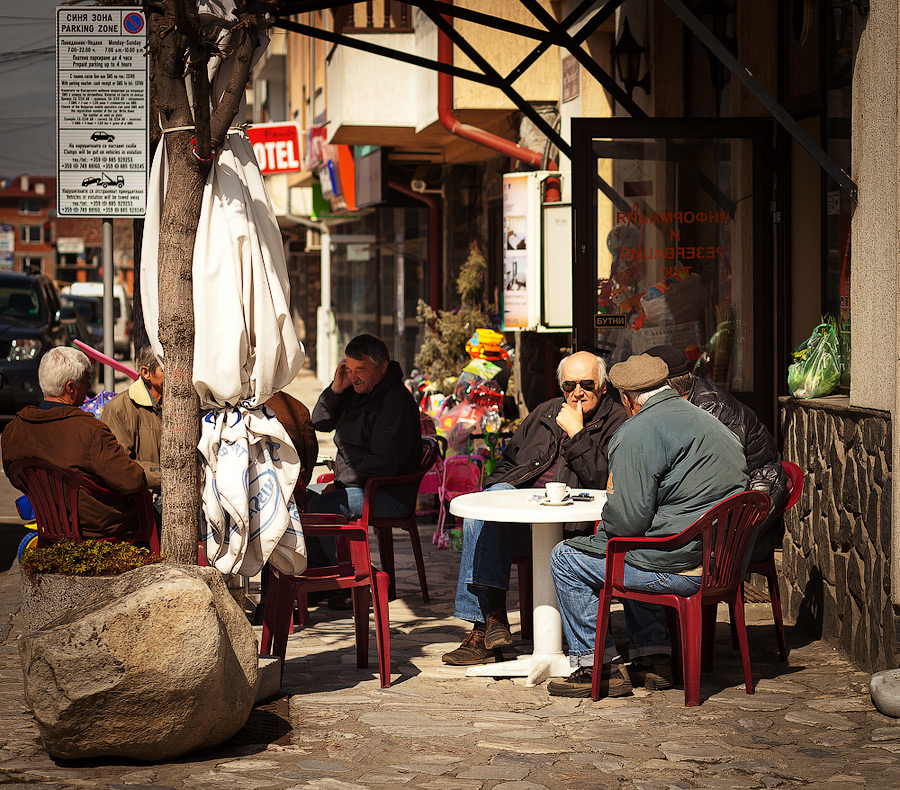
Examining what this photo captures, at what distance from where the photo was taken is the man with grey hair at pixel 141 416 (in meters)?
6.65

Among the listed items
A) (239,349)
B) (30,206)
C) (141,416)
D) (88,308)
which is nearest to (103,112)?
(141,416)

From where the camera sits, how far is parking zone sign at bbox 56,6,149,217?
701cm

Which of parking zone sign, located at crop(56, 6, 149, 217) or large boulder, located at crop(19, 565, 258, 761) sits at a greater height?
parking zone sign, located at crop(56, 6, 149, 217)

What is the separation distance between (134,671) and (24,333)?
12871 millimetres

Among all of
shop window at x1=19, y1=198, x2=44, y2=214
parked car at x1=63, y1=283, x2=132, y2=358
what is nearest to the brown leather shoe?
parked car at x1=63, y1=283, x2=132, y2=358

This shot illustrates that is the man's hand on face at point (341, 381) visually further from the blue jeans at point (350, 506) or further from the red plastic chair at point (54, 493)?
the red plastic chair at point (54, 493)

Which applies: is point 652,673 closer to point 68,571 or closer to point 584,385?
point 584,385

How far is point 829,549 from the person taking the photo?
6.35m

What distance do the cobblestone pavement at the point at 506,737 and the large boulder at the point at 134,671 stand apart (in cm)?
14

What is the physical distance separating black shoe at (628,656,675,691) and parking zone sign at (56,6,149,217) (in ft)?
11.8

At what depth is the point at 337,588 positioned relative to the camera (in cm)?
561

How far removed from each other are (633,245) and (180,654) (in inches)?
182

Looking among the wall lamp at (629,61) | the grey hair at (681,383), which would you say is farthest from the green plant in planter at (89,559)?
the wall lamp at (629,61)

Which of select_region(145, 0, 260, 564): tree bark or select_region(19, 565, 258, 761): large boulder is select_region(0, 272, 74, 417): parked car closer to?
select_region(145, 0, 260, 564): tree bark
